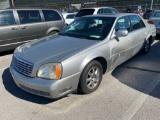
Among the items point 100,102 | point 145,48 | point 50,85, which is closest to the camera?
point 50,85

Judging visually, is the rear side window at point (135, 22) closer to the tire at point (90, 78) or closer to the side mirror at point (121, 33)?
the side mirror at point (121, 33)

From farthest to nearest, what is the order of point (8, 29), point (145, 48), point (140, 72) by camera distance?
point (8, 29) < point (145, 48) < point (140, 72)

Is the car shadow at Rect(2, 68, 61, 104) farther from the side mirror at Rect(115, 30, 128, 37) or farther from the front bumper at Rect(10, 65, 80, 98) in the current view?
the side mirror at Rect(115, 30, 128, 37)

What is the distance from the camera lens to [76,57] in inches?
124

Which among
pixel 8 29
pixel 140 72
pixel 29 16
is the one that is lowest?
pixel 140 72

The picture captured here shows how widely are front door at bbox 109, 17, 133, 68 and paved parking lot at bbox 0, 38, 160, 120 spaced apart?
0.47 meters

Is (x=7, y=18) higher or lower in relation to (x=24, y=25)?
higher

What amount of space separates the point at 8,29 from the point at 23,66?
136 inches

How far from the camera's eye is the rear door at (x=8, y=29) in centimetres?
605

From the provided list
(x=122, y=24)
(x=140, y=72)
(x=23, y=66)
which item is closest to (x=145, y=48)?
(x=140, y=72)

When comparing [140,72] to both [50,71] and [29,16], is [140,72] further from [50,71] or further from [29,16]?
[29,16]

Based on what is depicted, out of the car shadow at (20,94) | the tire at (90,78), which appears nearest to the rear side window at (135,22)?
the tire at (90,78)

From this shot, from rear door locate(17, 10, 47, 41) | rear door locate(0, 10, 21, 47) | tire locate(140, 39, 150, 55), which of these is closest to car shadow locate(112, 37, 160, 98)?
tire locate(140, 39, 150, 55)

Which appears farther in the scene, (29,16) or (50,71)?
(29,16)
